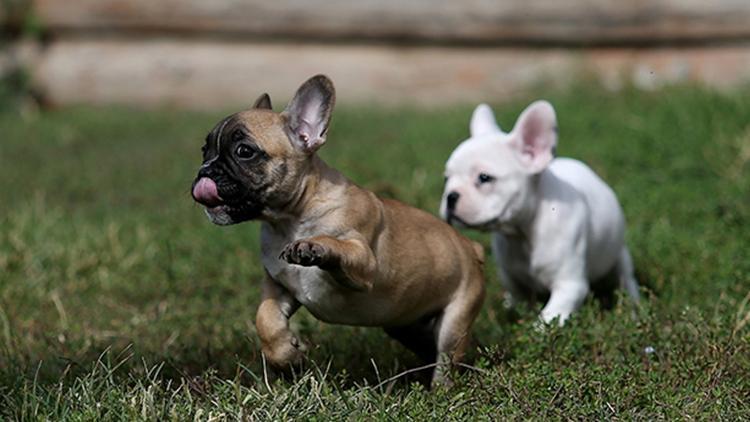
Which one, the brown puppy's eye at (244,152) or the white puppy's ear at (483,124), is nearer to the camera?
the brown puppy's eye at (244,152)

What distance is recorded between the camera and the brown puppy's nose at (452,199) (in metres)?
4.95

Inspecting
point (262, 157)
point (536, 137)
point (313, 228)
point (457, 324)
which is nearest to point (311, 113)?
point (262, 157)

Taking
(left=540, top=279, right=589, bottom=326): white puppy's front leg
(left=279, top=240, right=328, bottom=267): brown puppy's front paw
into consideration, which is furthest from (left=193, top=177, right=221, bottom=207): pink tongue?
(left=540, top=279, right=589, bottom=326): white puppy's front leg

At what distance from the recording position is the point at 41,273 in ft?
19.0

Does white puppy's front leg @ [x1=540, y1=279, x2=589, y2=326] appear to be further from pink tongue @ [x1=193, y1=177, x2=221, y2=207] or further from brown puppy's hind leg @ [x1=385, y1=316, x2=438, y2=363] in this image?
pink tongue @ [x1=193, y1=177, x2=221, y2=207]

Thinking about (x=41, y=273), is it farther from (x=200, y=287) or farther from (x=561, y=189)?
(x=561, y=189)

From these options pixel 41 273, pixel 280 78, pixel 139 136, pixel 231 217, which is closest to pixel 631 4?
pixel 280 78

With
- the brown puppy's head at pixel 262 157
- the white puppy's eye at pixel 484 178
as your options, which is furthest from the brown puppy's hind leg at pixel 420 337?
the white puppy's eye at pixel 484 178

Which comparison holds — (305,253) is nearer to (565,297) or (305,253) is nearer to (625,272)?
(565,297)

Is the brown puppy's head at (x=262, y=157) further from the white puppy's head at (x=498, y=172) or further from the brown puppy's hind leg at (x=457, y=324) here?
the white puppy's head at (x=498, y=172)

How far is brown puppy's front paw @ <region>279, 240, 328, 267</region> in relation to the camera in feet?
11.1

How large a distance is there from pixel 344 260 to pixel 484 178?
5.23ft

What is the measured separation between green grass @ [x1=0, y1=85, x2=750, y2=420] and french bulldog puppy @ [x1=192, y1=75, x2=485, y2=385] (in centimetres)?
Answer: 19

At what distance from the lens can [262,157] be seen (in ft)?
12.1
